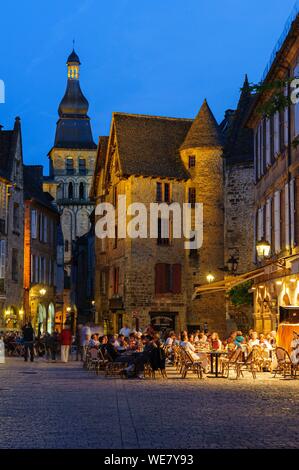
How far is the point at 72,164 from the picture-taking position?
129375 millimetres

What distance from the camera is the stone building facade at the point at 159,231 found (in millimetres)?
51438

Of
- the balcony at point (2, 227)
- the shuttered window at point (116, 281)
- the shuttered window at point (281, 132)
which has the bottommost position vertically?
the shuttered window at point (116, 281)

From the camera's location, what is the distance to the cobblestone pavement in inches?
443

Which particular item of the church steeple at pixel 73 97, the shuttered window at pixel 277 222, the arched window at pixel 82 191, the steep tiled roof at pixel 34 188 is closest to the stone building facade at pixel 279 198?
the shuttered window at pixel 277 222

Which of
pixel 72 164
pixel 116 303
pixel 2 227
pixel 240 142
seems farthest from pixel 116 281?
pixel 72 164

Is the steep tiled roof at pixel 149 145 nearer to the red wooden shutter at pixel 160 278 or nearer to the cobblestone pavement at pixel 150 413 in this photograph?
the red wooden shutter at pixel 160 278

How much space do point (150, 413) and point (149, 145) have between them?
40204 millimetres

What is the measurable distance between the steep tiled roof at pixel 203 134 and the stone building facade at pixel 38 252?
11473 mm

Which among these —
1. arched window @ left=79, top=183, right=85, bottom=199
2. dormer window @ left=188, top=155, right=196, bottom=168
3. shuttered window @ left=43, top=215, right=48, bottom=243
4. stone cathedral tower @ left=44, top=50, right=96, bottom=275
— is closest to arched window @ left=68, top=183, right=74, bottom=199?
stone cathedral tower @ left=44, top=50, right=96, bottom=275

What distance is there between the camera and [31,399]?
1783 centimetres

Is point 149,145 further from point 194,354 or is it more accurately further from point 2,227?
point 194,354

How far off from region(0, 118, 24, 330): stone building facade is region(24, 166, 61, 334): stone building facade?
2.03 metres

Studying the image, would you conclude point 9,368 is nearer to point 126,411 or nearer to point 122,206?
point 126,411
